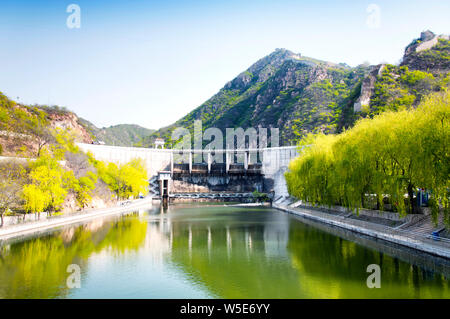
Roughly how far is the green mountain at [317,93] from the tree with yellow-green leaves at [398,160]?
1284 cm

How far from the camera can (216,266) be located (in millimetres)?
20703

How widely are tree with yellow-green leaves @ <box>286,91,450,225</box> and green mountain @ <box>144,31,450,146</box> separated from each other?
506 inches

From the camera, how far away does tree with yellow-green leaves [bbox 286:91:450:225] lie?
66.6 ft

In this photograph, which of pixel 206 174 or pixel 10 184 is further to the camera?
pixel 206 174

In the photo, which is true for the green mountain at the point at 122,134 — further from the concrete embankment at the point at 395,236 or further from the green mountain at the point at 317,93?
the concrete embankment at the point at 395,236

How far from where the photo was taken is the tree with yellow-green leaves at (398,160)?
2031cm

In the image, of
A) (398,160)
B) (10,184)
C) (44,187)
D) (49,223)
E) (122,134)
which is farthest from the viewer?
(122,134)

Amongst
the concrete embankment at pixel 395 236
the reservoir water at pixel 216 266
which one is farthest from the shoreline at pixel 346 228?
the reservoir water at pixel 216 266

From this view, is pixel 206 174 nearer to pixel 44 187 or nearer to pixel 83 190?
pixel 83 190

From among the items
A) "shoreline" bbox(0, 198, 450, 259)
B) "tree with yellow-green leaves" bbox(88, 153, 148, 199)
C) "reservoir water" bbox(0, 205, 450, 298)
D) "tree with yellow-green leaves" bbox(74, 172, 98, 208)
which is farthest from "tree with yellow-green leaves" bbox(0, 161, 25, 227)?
"tree with yellow-green leaves" bbox(88, 153, 148, 199)

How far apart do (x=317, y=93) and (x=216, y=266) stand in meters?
110

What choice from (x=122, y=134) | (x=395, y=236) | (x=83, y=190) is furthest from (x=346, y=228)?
(x=122, y=134)

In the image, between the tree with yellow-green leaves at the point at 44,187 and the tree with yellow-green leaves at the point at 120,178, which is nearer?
the tree with yellow-green leaves at the point at 44,187
